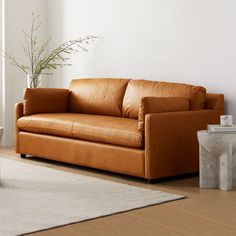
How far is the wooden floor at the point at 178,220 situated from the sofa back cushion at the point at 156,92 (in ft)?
3.20

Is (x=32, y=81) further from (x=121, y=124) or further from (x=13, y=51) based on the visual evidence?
(x=121, y=124)

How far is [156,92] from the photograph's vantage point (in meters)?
5.64

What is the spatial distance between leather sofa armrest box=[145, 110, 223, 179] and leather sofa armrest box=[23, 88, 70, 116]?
1.85m

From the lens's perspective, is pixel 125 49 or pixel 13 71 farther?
pixel 13 71

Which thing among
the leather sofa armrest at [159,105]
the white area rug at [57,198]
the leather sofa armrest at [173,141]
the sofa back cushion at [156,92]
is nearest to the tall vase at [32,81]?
the sofa back cushion at [156,92]

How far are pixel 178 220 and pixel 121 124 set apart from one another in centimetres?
163

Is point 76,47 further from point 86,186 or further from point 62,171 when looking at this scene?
point 86,186

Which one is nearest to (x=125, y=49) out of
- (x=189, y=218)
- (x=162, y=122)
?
(x=162, y=122)

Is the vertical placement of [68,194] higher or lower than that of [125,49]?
lower

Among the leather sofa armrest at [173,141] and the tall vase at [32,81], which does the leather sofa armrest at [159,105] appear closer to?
the leather sofa armrest at [173,141]

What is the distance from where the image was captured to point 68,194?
4523 mm

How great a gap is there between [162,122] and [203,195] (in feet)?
2.37

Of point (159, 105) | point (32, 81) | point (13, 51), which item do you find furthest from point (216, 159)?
point (13, 51)

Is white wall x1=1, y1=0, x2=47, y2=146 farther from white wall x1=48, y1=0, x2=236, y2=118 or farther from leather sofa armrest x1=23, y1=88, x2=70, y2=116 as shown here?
leather sofa armrest x1=23, y1=88, x2=70, y2=116
